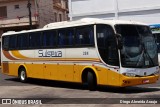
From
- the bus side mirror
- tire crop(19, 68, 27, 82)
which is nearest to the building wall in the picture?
tire crop(19, 68, 27, 82)

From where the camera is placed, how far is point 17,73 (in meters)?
22.6

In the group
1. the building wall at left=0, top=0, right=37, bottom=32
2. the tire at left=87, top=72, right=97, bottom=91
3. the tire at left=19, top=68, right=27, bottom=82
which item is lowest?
the tire at left=19, top=68, right=27, bottom=82

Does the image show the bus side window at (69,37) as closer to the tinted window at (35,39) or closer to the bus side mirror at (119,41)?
the tinted window at (35,39)

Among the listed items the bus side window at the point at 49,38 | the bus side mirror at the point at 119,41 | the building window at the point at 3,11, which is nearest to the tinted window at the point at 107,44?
the bus side mirror at the point at 119,41

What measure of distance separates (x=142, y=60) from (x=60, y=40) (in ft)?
14.6

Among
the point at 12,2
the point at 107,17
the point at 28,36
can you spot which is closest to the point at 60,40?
the point at 28,36

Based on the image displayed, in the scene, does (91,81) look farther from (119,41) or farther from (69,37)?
(69,37)

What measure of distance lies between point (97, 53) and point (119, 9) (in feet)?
62.5

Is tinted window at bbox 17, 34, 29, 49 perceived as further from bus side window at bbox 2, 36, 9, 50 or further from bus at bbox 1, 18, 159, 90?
bus side window at bbox 2, 36, 9, 50

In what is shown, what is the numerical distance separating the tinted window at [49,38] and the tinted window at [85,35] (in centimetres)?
184

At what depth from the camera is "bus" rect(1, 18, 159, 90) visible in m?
15.4

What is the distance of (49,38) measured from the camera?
63.5 ft

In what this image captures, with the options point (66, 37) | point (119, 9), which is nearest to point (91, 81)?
point (66, 37)

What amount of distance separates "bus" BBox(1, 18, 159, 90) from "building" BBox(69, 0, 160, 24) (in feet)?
49.8
